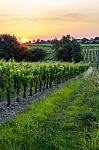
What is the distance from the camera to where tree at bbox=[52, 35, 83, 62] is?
110 m

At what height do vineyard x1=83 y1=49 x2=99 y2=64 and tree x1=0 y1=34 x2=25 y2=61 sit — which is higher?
tree x1=0 y1=34 x2=25 y2=61

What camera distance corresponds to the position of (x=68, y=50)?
370ft

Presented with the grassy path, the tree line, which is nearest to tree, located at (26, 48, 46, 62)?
the tree line

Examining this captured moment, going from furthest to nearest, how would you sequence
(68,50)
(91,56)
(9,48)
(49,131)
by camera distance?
(91,56), (68,50), (9,48), (49,131)

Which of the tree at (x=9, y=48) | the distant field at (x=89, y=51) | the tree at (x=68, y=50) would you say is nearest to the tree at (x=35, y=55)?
the tree at (x=9, y=48)

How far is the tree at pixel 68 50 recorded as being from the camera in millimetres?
110312

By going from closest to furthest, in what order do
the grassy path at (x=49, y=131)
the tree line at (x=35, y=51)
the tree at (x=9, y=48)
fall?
the grassy path at (x=49, y=131)
the tree at (x=9, y=48)
the tree line at (x=35, y=51)

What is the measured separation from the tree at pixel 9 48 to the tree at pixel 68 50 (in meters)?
24.1

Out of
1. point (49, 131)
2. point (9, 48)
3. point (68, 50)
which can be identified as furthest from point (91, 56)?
point (49, 131)

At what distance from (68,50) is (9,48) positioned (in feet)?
103

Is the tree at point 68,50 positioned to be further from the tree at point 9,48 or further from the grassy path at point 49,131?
the grassy path at point 49,131

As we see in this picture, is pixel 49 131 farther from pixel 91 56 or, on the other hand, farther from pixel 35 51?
pixel 91 56

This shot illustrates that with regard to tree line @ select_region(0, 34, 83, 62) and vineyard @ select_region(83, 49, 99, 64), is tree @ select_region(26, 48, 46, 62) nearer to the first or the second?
tree line @ select_region(0, 34, 83, 62)

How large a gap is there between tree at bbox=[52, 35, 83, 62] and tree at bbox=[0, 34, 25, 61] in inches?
948
